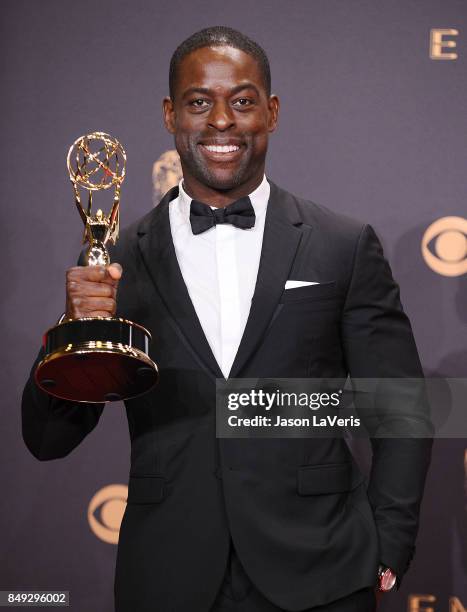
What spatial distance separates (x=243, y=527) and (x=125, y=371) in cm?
37

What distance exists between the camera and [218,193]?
2.16 metres

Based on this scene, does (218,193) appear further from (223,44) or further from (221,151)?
(223,44)

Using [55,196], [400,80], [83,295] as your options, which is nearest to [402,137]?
[400,80]

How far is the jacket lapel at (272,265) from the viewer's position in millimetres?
1936

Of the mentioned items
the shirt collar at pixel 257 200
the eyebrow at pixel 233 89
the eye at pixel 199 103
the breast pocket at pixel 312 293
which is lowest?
the breast pocket at pixel 312 293

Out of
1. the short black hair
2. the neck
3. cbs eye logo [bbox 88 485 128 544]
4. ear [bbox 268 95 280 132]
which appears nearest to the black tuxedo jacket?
the neck

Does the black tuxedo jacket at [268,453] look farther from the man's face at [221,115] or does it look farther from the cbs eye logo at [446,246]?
the cbs eye logo at [446,246]

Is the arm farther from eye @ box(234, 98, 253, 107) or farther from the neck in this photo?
eye @ box(234, 98, 253, 107)

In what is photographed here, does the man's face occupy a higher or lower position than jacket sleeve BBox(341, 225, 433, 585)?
higher

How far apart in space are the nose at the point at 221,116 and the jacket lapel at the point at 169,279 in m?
0.25

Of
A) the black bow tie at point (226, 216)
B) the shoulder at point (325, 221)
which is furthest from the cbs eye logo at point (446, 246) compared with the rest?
the black bow tie at point (226, 216)

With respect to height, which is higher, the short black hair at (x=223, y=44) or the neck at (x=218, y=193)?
the short black hair at (x=223, y=44)

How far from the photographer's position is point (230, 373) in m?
1.93

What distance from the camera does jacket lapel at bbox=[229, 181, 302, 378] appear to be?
1.94m
